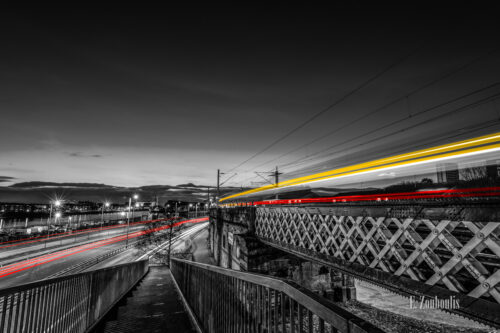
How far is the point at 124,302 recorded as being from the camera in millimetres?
7371

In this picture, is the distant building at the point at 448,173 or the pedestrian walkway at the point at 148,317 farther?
the distant building at the point at 448,173

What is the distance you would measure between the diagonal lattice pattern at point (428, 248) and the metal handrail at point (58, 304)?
6527mm

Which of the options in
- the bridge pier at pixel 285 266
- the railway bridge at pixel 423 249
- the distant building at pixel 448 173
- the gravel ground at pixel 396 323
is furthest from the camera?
the gravel ground at pixel 396 323

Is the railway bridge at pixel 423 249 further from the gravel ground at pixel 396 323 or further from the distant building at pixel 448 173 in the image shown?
the gravel ground at pixel 396 323

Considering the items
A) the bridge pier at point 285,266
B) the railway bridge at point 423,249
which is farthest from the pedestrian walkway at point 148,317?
the bridge pier at point 285,266

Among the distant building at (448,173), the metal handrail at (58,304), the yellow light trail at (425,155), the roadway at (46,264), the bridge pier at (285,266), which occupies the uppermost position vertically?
the yellow light trail at (425,155)

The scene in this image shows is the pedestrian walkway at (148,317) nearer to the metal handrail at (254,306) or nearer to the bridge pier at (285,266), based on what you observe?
the metal handrail at (254,306)

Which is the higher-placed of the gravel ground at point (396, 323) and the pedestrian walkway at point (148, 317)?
the pedestrian walkway at point (148, 317)

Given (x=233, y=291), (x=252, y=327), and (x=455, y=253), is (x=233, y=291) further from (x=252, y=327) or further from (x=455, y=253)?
(x=455, y=253)

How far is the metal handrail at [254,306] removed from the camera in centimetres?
155

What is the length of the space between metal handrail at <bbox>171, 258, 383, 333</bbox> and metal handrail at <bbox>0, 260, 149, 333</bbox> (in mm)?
2153

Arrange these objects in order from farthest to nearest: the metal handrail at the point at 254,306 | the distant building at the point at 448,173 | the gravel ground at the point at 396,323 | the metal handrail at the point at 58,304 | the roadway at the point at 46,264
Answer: the roadway at the point at 46,264
the gravel ground at the point at 396,323
the distant building at the point at 448,173
the metal handrail at the point at 58,304
the metal handrail at the point at 254,306

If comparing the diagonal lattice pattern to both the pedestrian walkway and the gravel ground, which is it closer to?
the pedestrian walkway

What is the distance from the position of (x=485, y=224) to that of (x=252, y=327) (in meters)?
4.30
